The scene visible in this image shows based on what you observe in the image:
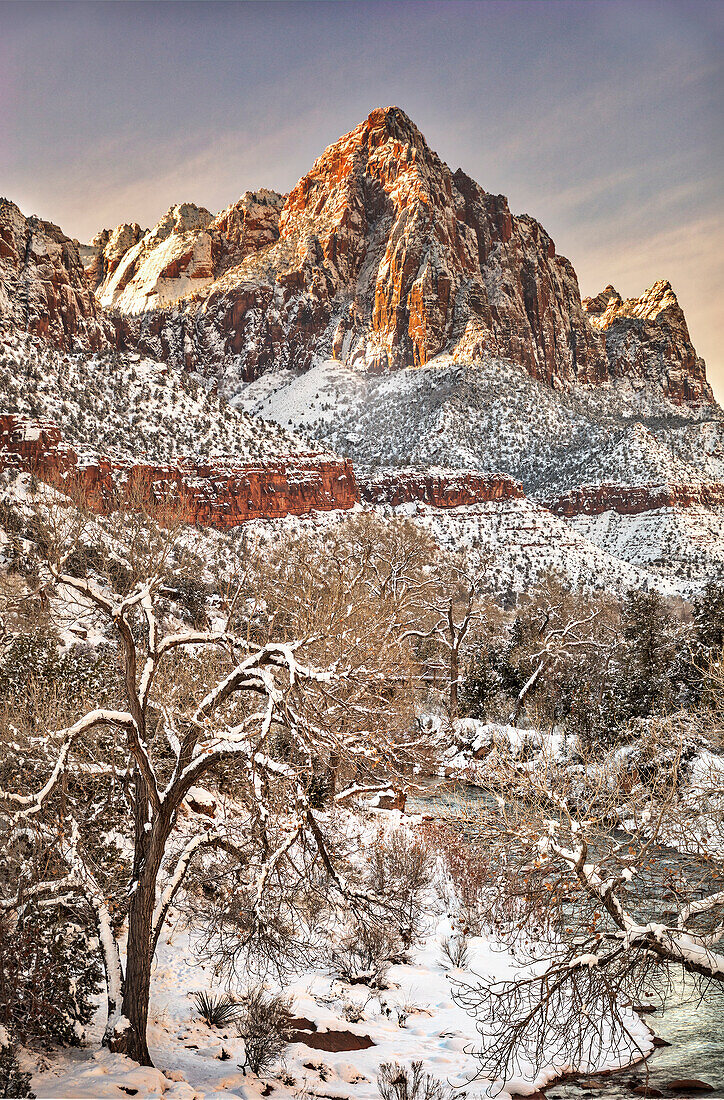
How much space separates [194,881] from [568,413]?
133944 mm

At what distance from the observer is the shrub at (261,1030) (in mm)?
9578

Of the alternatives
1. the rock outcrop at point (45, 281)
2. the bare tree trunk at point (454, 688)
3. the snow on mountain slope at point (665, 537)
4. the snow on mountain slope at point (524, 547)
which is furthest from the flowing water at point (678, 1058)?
the rock outcrop at point (45, 281)

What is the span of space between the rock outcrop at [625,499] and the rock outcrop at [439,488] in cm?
1300

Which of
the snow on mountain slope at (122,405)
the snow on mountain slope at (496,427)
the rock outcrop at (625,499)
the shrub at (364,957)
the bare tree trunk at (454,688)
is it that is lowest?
the shrub at (364,957)

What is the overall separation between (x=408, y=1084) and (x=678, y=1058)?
4.38 m

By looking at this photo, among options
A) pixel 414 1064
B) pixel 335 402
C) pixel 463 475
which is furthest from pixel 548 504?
pixel 414 1064

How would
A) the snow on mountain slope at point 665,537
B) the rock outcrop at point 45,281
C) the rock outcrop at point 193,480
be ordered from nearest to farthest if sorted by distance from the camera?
the rock outcrop at point 193,480 → the snow on mountain slope at point 665,537 → the rock outcrop at point 45,281

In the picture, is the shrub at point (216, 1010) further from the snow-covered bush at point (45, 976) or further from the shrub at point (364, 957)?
the shrub at point (364, 957)

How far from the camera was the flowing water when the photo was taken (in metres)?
9.97

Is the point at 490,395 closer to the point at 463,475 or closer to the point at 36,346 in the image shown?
the point at 463,475

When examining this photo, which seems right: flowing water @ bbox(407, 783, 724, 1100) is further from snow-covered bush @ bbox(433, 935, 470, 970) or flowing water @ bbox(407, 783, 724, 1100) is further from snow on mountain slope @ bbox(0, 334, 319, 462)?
snow on mountain slope @ bbox(0, 334, 319, 462)

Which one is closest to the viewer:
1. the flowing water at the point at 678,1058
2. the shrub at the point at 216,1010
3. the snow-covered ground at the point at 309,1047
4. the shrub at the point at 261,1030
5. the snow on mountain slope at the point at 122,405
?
the snow-covered ground at the point at 309,1047

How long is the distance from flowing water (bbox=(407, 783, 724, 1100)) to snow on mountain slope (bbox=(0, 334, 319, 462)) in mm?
45546

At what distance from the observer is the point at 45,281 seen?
93438mm
